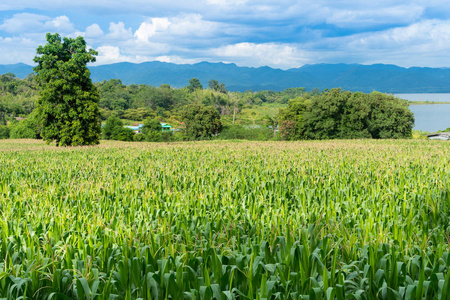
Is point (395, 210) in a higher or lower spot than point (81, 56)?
lower

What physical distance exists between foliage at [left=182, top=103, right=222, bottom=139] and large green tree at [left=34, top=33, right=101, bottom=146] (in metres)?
52.5

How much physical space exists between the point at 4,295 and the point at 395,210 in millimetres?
8166

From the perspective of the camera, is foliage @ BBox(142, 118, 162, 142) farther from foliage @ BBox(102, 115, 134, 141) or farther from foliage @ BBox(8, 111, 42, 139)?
foliage @ BBox(8, 111, 42, 139)

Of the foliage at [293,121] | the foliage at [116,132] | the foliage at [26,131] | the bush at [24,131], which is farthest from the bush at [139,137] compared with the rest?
the foliage at [293,121]

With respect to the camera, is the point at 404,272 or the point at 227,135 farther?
the point at 227,135

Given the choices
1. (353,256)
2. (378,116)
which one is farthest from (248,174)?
(378,116)

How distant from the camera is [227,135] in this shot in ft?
347

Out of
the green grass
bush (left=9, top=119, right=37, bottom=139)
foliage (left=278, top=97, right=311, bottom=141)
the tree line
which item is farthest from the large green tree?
the green grass

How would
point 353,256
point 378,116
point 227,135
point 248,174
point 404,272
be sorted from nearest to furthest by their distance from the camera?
point 404,272
point 353,256
point 248,174
point 378,116
point 227,135

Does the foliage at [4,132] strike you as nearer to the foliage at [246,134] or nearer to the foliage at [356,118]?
the foliage at [246,134]

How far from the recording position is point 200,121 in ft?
332

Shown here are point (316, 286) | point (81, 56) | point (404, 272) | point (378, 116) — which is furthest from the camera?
point (378, 116)

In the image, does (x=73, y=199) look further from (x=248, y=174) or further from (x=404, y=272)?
(x=404, y=272)

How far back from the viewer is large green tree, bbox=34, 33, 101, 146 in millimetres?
45781
